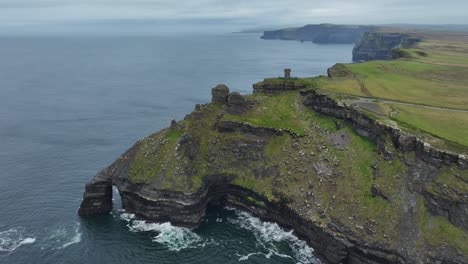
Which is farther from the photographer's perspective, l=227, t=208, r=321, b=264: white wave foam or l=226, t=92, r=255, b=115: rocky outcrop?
l=226, t=92, r=255, b=115: rocky outcrop

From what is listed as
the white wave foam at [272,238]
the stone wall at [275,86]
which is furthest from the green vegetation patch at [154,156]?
the stone wall at [275,86]

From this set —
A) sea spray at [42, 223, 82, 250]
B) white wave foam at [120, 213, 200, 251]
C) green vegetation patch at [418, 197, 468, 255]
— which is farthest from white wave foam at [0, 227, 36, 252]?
green vegetation patch at [418, 197, 468, 255]

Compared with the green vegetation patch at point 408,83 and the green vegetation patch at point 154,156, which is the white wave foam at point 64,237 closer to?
the green vegetation patch at point 154,156

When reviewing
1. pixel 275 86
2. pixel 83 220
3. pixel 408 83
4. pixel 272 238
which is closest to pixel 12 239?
pixel 83 220

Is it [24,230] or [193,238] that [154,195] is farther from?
[24,230]

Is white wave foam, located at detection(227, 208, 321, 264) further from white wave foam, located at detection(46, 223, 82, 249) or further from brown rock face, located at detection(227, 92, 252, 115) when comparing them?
white wave foam, located at detection(46, 223, 82, 249)

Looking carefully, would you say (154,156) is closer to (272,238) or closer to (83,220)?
(83,220)
